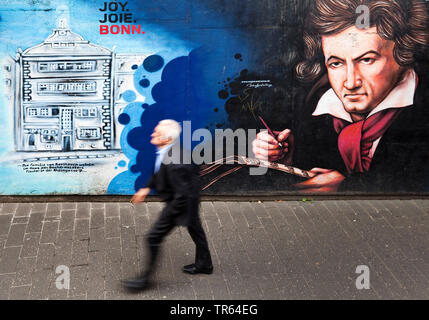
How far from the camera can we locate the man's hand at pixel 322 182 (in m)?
7.48

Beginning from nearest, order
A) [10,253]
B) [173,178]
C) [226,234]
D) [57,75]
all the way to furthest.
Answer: [173,178] < [10,253] < [226,234] < [57,75]

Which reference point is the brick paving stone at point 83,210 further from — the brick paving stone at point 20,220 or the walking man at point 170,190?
the walking man at point 170,190

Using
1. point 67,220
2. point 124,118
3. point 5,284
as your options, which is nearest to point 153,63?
point 124,118

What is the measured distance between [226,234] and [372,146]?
261 centimetres

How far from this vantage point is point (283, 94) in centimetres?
721

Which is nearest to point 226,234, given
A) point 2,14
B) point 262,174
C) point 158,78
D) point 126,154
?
point 262,174

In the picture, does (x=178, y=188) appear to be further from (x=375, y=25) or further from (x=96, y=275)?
(x=375, y=25)

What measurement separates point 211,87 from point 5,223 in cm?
321

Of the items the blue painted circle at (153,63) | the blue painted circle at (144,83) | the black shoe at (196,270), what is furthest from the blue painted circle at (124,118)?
the black shoe at (196,270)

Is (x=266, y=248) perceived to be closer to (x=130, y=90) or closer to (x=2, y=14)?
(x=130, y=90)

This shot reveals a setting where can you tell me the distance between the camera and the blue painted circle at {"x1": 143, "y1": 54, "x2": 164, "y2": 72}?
6.98 meters

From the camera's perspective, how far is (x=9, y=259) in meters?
5.63

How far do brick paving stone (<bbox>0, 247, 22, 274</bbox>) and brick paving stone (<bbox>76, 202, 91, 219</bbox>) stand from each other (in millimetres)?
1087
